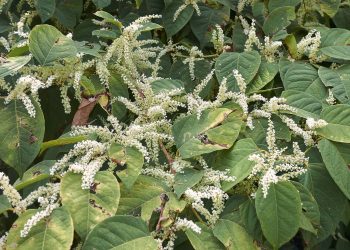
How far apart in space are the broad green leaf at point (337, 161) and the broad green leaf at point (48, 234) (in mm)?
798

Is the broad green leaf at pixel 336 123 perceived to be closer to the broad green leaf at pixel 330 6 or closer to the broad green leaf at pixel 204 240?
the broad green leaf at pixel 204 240

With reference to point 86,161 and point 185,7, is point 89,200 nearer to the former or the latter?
point 86,161

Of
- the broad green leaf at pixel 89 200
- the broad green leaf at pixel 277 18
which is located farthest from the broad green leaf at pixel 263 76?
the broad green leaf at pixel 89 200

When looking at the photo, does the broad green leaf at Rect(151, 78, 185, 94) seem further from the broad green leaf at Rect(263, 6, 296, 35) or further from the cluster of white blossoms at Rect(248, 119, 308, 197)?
the broad green leaf at Rect(263, 6, 296, 35)

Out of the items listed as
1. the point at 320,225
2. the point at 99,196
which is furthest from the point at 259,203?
the point at 99,196

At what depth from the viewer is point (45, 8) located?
2.19 meters

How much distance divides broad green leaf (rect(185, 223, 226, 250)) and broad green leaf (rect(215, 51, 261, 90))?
2.15 feet

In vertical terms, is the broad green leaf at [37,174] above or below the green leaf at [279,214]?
above

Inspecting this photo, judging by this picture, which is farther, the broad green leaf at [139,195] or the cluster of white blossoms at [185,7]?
the cluster of white blossoms at [185,7]

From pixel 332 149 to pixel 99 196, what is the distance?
0.74m

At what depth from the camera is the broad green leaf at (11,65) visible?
159cm

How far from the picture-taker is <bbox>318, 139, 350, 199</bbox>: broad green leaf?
1.68 metres

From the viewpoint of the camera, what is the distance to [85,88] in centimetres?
188

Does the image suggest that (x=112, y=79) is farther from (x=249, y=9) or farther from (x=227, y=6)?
A: (x=249, y=9)
